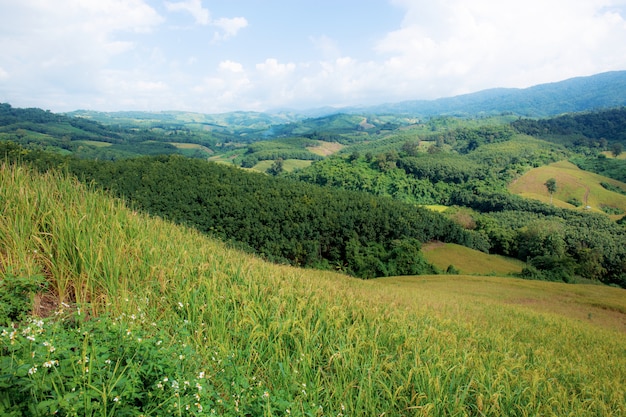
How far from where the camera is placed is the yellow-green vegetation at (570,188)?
101562 millimetres

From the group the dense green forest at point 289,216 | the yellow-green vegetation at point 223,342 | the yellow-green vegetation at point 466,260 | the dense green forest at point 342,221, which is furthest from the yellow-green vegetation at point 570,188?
the yellow-green vegetation at point 223,342

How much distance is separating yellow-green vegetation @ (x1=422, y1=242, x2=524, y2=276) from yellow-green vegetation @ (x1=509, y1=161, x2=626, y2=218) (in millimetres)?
55058

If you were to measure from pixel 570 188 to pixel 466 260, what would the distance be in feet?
255

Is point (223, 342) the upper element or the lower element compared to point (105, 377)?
lower

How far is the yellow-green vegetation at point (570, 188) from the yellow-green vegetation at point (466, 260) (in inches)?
2168

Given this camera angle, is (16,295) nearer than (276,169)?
Yes

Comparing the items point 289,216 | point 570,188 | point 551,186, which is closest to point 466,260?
point 289,216

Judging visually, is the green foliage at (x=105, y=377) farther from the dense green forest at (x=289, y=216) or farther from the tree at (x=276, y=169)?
the tree at (x=276, y=169)

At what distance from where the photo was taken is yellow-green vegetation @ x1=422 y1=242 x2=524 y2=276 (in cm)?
5682

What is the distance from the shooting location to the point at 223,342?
3781 mm

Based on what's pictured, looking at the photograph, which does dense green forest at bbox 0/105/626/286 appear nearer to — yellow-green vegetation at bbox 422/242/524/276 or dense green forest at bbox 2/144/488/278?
dense green forest at bbox 2/144/488/278

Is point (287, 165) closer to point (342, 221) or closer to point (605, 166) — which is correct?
point (342, 221)

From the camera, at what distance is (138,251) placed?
16.5 feet

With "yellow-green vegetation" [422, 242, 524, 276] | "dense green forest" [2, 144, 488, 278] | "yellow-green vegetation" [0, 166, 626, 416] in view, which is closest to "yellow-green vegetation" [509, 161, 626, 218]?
"yellow-green vegetation" [422, 242, 524, 276]
